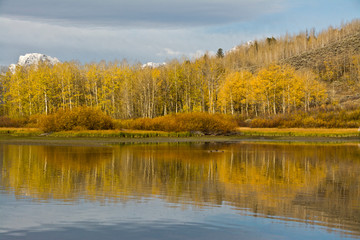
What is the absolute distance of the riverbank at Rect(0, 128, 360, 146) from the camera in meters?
38.1

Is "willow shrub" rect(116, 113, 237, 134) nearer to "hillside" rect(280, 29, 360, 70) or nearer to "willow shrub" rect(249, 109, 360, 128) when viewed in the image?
"willow shrub" rect(249, 109, 360, 128)

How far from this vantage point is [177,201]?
11336 mm

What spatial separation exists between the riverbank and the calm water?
18490 mm

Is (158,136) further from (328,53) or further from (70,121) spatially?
(328,53)

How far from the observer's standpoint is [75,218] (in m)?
9.22

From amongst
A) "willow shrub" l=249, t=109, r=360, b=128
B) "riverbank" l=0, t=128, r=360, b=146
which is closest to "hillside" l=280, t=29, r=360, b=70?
"willow shrub" l=249, t=109, r=360, b=128

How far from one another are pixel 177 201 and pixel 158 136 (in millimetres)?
31938

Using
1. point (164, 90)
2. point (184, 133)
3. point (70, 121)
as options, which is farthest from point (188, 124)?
point (164, 90)

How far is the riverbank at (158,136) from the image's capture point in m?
38.1

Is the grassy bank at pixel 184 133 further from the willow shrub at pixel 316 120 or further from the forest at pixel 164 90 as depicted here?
the forest at pixel 164 90

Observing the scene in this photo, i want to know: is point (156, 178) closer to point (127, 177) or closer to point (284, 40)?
point (127, 177)

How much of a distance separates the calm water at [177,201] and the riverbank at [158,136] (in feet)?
60.7

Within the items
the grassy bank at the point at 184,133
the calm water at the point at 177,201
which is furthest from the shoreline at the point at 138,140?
the calm water at the point at 177,201

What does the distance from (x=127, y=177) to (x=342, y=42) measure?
145m
